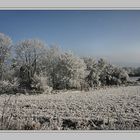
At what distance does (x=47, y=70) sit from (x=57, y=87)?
0.75 feet

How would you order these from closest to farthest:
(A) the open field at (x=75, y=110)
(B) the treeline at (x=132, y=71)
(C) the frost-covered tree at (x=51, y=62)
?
(A) the open field at (x=75, y=110), (B) the treeline at (x=132, y=71), (C) the frost-covered tree at (x=51, y=62)

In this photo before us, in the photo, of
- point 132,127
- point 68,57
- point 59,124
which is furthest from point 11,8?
point 132,127

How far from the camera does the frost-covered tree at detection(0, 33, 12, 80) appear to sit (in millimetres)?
4809

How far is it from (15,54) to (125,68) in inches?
48.6

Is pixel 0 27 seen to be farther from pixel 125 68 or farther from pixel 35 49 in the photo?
pixel 125 68

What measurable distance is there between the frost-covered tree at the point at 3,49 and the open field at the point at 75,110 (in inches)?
13.0

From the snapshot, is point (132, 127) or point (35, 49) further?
point (35, 49)

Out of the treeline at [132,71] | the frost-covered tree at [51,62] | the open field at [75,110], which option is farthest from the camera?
the frost-covered tree at [51,62]

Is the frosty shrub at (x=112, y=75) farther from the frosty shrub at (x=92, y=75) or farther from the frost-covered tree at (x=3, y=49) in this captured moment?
the frost-covered tree at (x=3, y=49)

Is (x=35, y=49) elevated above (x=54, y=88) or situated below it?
Answer: above

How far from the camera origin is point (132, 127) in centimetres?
459

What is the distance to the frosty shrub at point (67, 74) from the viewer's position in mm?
4902

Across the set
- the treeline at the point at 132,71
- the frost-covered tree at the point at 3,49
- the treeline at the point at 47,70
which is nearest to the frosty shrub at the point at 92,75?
the treeline at the point at 47,70

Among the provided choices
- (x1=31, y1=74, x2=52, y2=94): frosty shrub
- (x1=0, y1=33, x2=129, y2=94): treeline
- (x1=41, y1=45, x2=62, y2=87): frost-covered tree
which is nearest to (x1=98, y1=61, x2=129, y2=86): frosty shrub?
(x1=0, y1=33, x2=129, y2=94): treeline
